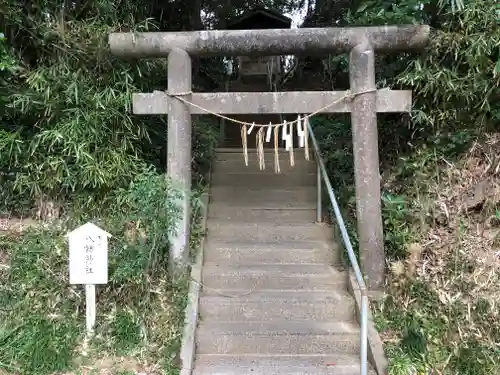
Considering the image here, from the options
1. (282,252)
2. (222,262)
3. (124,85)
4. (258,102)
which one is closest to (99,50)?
(124,85)

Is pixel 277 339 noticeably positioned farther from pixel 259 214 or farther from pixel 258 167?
pixel 258 167

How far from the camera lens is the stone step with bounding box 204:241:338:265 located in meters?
5.11

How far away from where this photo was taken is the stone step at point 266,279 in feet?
15.5

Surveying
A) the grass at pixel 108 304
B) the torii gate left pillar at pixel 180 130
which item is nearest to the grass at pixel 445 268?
the grass at pixel 108 304

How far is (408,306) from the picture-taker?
425 cm

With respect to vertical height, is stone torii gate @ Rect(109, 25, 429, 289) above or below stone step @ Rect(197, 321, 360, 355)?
above

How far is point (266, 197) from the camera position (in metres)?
6.16

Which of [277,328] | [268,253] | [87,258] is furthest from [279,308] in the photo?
[87,258]

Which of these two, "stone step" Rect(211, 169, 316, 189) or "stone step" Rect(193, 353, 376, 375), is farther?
"stone step" Rect(211, 169, 316, 189)

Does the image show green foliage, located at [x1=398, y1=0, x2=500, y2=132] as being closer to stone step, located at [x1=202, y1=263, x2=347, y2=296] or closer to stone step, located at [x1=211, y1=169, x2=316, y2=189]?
stone step, located at [x1=211, y1=169, x2=316, y2=189]

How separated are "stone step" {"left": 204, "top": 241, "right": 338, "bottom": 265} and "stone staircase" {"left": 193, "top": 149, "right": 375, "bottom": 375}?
1cm

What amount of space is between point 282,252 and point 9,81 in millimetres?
3732

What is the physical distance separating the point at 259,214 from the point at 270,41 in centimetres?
223

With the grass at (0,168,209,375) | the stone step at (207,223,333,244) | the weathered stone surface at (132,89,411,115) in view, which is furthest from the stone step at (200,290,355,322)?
the weathered stone surface at (132,89,411,115)
